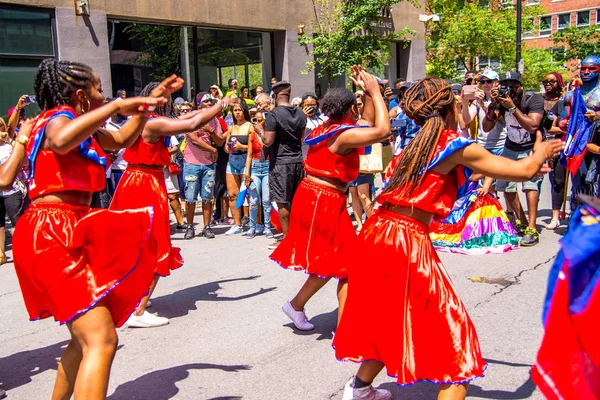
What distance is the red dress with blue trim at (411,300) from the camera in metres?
3.06

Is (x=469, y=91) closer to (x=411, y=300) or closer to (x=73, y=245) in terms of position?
(x=411, y=300)

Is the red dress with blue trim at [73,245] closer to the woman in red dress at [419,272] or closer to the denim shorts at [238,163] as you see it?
the woman in red dress at [419,272]

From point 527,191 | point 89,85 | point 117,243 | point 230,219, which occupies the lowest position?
point 230,219

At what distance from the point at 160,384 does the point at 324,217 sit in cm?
165

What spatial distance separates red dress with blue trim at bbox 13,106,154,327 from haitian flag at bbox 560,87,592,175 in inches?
246

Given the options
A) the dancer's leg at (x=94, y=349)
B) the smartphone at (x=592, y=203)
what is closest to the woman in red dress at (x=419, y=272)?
the smartphone at (x=592, y=203)

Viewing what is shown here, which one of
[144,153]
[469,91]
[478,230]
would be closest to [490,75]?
[469,91]

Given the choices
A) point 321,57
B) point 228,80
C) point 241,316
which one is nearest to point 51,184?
point 241,316

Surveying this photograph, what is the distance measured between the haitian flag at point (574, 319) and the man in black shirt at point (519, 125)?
543 centimetres

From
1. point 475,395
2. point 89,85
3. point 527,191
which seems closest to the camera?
point 89,85

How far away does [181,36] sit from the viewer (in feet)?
48.1

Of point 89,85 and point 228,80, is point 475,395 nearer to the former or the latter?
point 89,85

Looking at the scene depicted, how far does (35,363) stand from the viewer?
15.0 ft

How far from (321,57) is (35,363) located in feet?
42.7
